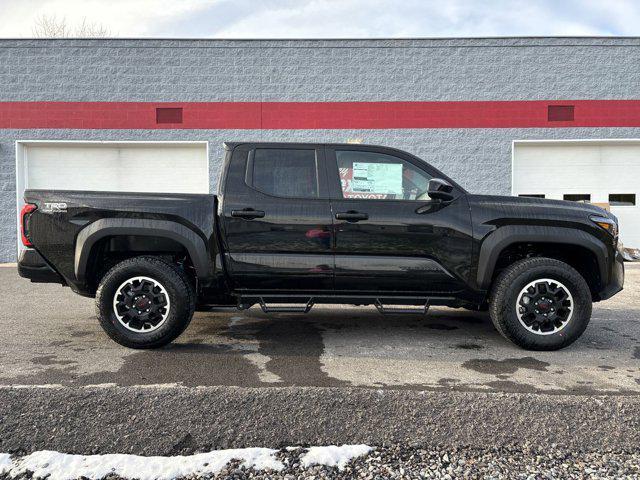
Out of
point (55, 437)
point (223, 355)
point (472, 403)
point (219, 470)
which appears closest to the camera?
point (219, 470)

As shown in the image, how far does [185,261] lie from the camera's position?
4.64m

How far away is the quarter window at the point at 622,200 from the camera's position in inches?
480

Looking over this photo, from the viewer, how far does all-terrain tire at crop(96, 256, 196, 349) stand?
164 inches

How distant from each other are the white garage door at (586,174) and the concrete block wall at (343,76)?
36 cm

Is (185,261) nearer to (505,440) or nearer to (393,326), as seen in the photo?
(393,326)

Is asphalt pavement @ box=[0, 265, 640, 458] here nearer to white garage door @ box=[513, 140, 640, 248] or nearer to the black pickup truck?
the black pickup truck

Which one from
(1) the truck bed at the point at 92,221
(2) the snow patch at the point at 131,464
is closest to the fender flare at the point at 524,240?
(1) the truck bed at the point at 92,221

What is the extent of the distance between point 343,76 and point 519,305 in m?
9.11

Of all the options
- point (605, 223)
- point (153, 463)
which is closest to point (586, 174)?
point (605, 223)

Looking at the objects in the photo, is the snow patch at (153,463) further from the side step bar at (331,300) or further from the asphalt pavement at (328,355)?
the side step bar at (331,300)

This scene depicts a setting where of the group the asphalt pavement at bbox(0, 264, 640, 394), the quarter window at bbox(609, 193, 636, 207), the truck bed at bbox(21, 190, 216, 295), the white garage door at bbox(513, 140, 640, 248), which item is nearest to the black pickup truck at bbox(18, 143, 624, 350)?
the truck bed at bbox(21, 190, 216, 295)

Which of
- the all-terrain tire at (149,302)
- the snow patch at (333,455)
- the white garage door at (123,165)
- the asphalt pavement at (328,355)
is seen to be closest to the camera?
the snow patch at (333,455)

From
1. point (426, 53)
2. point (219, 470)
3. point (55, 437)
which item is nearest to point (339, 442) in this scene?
point (219, 470)

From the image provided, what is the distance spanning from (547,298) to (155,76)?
10.9 metres
